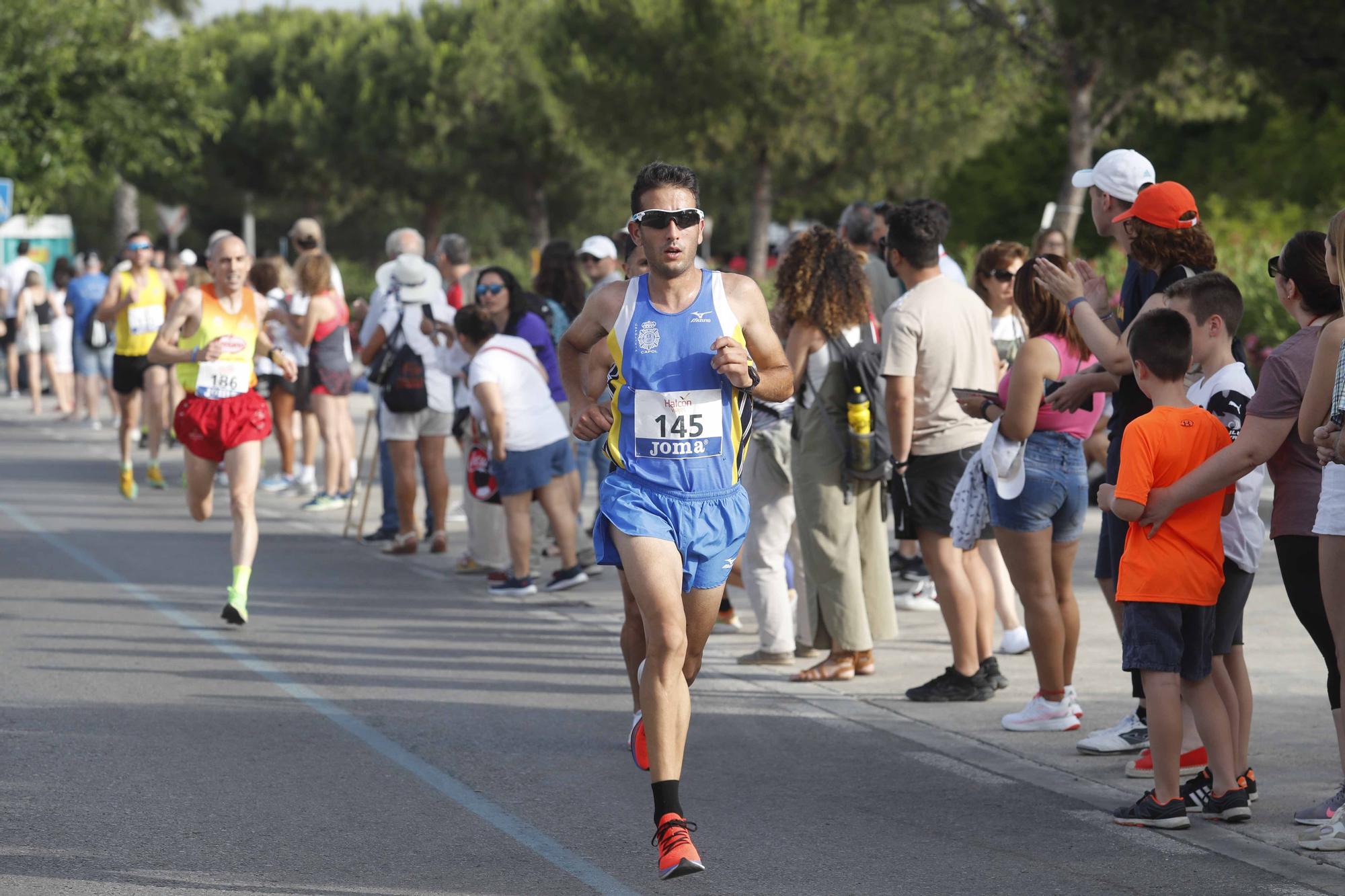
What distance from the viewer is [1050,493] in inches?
280

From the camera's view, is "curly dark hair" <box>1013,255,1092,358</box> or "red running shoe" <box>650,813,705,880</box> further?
"curly dark hair" <box>1013,255,1092,358</box>

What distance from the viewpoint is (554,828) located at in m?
5.82

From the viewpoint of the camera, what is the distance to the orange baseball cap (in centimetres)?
630

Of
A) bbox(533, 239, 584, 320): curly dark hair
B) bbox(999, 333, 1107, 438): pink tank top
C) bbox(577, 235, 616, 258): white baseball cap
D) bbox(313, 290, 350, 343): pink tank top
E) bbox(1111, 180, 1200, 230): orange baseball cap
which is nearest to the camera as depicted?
bbox(1111, 180, 1200, 230): orange baseball cap

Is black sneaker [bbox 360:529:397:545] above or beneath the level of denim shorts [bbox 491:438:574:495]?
beneath

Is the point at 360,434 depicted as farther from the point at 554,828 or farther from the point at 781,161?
the point at 781,161

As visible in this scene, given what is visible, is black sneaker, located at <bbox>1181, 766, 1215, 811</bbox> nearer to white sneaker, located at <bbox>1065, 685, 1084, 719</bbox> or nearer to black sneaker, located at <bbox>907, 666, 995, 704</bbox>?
white sneaker, located at <bbox>1065, 685, 1084, 719</bbox>

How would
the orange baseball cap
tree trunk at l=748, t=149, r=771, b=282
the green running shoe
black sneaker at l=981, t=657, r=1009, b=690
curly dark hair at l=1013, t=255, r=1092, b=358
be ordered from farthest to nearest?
1. tree trunk at l=748, t=149, r=771, b=282
2. the green running shoe
3. black sneaker at l=981, t=657, r=1009, b=690
4. curly dark hair at l=1013, t=255, r=1092, b=358
5. the orange baseball cap

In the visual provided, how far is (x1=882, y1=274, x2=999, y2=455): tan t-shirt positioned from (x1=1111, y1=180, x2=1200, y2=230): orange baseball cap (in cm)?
158

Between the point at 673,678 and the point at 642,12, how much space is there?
130 feet

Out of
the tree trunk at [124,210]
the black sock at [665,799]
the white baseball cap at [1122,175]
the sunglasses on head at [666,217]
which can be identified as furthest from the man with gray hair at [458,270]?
the tree trunk at [124,210]

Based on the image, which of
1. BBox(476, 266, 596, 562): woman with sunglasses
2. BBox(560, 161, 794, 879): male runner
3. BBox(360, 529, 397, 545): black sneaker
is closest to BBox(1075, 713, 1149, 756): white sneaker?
BBox(560, 161, 794, 879): male runner

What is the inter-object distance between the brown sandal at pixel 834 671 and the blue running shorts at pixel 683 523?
285 cm

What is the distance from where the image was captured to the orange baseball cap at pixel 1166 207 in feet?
20.7
